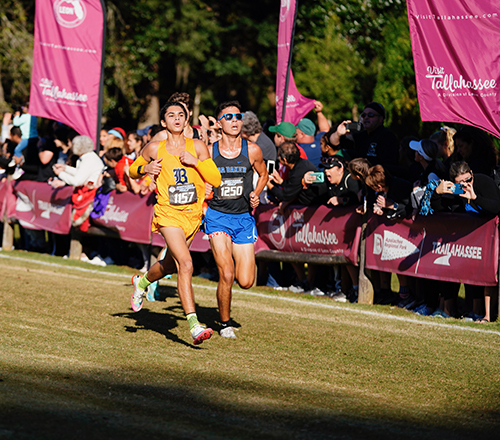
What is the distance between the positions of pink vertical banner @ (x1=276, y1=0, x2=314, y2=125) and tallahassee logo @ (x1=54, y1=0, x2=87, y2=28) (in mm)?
3704

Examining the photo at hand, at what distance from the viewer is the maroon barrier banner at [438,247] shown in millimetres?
9234

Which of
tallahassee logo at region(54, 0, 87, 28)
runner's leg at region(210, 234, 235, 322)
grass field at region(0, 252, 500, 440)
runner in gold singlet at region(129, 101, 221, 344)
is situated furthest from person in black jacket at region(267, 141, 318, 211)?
tallahassee logo at region(54, 0, 87, 28)

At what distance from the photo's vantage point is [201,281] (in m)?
12.8

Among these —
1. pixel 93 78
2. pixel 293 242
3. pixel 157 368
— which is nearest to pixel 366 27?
pixel 93 78

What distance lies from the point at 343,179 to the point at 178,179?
157 inches

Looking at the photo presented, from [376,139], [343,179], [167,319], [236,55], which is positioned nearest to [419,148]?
[376,139]

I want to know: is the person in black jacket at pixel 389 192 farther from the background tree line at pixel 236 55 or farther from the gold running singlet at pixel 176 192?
the background tree line at pixel 236 55

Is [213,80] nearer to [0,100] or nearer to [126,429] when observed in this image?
[0,100]

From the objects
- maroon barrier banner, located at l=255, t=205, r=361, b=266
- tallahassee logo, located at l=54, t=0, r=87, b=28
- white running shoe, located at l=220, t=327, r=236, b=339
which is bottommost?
white running shoe, located at l=220, t=327, r=236, b=339

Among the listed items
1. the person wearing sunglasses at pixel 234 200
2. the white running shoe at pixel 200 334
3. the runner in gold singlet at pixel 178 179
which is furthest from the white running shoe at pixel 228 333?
the white running shoe at pixel 200 334

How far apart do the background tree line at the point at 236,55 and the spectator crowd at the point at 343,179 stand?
11.2 metres

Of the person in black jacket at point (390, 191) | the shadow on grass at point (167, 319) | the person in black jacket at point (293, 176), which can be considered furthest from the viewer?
the person in black jacket at point (293, 176)

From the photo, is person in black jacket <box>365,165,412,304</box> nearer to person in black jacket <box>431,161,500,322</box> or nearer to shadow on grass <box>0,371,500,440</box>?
person in black jacket <box>431,161,500,322</box>

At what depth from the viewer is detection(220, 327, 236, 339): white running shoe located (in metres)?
8.01
